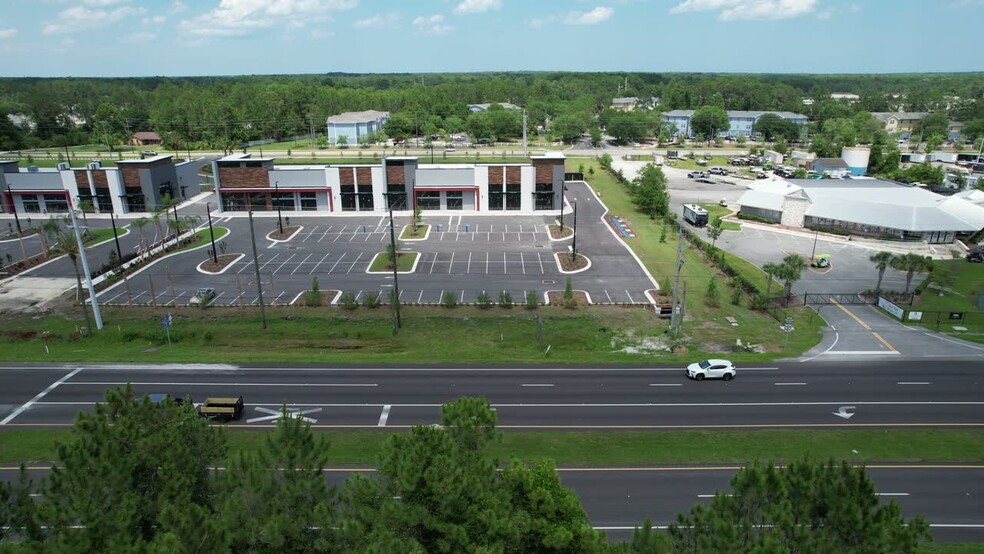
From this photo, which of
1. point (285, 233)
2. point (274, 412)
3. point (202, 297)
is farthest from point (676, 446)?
point (285, 233)

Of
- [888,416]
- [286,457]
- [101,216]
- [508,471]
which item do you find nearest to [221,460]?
[286,457]

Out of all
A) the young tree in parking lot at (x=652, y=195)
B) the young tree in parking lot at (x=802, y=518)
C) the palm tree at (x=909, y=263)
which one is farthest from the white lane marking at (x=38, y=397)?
the young tree in parking lot at (x=652, y=195)

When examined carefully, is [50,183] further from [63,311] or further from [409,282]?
[409,282]

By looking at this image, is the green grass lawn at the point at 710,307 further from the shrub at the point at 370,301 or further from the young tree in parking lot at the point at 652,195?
the shrub at the point at 370,301

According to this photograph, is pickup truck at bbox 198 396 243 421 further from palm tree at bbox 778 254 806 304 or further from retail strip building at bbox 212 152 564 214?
retail strip building at bbox 212 152 564 214

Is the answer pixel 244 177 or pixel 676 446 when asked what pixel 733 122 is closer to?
pixel 244 177

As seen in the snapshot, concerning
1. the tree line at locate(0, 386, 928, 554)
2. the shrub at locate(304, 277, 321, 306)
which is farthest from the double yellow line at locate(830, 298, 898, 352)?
the shrub at locate(304, 277, 321, 306)

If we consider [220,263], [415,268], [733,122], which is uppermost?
[733,122]
